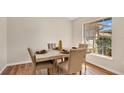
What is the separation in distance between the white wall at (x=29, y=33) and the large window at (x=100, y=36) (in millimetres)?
1253

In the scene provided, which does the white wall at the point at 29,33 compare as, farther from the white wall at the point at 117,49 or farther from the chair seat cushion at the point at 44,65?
the white wall at the point at 117,49

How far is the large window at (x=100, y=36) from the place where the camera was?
128 inches

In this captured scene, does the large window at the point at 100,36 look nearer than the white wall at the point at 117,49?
No

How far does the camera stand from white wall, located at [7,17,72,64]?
3809 millimetres

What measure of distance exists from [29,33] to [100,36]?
2.75 meters

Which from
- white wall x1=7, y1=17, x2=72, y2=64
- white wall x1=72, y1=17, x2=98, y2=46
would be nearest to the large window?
white wall x1=72, y1=17, x2=98, y2=46

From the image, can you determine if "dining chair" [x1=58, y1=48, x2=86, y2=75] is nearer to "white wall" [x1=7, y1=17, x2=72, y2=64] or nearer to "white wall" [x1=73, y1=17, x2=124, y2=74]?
"white wall" [x1=73, y1=17, x2=124, y2=74]

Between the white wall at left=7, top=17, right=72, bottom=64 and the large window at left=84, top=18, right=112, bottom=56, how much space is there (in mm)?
1253

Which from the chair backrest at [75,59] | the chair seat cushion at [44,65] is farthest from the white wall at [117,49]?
the chair seat cushion at [44,65]

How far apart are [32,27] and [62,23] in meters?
1.47

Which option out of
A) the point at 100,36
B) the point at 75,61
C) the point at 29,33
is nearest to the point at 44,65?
the point at 75,61

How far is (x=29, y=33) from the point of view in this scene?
4.11 metres

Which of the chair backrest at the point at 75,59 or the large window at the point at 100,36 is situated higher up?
the large window at the point at 100,36
